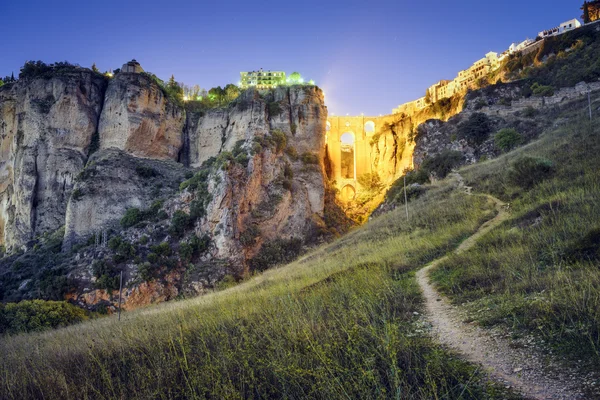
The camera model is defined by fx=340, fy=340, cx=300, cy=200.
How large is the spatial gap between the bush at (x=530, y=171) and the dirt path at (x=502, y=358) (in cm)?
837

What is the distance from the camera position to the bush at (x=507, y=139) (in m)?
26.3

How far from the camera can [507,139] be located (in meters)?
26.8

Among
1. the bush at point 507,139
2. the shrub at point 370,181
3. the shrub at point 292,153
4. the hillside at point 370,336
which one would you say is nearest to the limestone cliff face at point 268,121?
the shrub at point 292,153

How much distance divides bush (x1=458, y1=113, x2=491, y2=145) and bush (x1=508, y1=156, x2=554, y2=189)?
2039cm

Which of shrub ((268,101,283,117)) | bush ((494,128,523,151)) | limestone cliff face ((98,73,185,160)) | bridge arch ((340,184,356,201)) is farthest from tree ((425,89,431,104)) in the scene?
limestone cliff face ((98,73,185,160))

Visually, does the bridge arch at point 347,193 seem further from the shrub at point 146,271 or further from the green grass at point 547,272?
the green grass at point 547,272

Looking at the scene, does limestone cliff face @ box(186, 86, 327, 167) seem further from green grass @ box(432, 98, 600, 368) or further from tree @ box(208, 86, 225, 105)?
green grass @ box(432, 98, 600, 368)

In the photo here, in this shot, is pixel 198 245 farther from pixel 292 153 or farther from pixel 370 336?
pixel 370 336

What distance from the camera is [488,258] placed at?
5.62m

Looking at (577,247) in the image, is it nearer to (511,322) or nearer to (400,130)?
(511,322)

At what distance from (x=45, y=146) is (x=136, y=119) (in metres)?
10.4

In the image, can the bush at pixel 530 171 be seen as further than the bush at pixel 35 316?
No

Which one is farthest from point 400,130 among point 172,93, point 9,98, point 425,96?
point 9,98

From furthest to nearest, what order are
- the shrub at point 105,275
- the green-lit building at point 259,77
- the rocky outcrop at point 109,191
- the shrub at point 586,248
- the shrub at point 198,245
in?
the green-lit building at point 259,77, the rocky outcrop at point 109,191, the shrub at point 198,245, the shrub at point 105,275, the shrub at point 586,248
